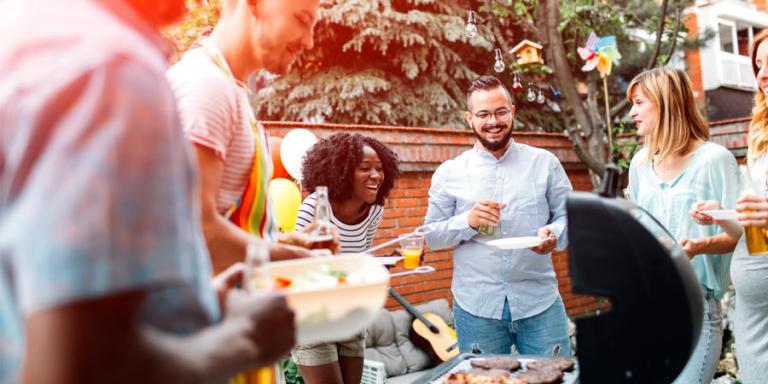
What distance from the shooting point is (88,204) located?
586mm

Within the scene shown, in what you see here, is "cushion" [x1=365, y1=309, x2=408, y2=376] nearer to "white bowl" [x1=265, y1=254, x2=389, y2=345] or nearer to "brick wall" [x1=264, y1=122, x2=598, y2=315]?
"brick wall" [x1=264, y1=122, x2=598, y2=315]

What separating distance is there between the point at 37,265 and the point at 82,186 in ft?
0.29

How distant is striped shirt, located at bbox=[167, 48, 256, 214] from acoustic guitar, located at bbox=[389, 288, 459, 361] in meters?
3.81

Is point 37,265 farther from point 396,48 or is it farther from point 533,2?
point 396,48

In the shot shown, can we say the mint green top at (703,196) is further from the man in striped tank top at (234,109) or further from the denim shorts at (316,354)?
the man in striped tank top at (234,109)

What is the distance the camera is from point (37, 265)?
59 cm

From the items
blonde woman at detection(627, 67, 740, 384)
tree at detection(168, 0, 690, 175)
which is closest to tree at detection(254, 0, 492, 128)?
tree at detection(168, 0, 690, 175)

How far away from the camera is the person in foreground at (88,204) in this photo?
585 mm

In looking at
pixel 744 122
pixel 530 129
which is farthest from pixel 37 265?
pixel 530 129

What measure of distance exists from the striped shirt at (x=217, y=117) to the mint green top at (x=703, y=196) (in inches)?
79.7

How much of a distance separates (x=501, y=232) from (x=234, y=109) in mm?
2055

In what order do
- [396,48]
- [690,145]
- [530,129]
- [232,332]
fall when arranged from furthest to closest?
[530,129] → [396,48] → [690,145] → [232,332]

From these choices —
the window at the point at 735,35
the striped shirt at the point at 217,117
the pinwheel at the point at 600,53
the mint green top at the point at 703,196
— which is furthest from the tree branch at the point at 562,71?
the window at the point at 735,35

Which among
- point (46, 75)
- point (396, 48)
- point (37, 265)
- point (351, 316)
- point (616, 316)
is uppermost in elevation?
point (396, 48)
